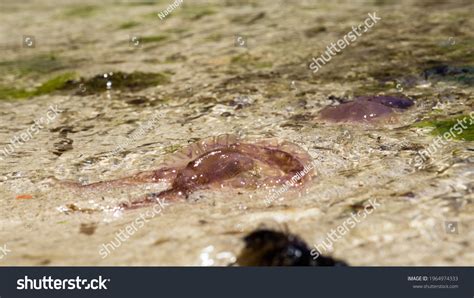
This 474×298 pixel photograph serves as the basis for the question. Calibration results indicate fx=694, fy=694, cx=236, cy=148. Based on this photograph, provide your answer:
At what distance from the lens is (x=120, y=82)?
8250 millimetres

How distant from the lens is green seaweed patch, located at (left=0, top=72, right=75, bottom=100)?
26.5 feet

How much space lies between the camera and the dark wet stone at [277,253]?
382cm

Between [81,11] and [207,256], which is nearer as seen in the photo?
[207,256]

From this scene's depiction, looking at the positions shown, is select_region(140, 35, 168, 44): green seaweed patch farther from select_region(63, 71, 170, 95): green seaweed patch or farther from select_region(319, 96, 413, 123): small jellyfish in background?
select_region(319, 96, 413, 123): small jellyfish in background

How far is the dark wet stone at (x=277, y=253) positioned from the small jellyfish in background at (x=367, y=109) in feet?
7.77

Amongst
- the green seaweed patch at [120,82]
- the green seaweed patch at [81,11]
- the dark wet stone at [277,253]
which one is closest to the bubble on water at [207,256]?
the dark wet stone at [277,253]

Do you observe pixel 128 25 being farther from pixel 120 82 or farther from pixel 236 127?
pixel 236 127

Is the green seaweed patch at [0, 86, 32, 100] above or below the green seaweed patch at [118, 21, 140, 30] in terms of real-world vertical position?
below

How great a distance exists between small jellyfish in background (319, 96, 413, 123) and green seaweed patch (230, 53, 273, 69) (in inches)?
86.3

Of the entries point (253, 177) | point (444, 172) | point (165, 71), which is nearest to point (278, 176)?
point (253, 177)

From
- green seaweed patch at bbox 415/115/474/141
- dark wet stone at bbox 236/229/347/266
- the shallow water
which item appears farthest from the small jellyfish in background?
dark wet stone at bbox 236/229/347/266

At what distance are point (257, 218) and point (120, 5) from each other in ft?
32.2

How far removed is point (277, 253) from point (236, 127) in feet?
8.29

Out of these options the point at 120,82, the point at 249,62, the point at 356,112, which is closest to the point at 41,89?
the point at 120,82
